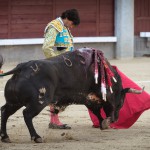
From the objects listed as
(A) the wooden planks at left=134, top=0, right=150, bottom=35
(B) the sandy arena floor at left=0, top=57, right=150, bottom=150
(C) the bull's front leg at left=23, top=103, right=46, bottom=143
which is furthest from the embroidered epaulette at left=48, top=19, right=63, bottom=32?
(A) the wooden planks at left=134, top=0, right=150, bottom=35

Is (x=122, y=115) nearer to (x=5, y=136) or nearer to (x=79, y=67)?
(x=79, y=67)

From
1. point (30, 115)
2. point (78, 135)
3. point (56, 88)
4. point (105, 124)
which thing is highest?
point (56, 88)

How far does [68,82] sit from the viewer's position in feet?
22.0

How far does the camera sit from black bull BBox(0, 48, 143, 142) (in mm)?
6348

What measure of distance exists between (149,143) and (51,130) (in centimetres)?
136

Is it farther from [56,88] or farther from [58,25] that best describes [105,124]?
[58,25]

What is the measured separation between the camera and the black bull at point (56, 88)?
20.8 feet

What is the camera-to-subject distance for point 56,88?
6574 millimetres

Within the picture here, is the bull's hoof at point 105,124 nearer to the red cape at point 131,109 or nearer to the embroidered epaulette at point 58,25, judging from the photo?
the red cape at point 131,109

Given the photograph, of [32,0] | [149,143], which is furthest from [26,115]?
[32,0]

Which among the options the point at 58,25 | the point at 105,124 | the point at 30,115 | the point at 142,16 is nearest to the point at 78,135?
the point at 105,124

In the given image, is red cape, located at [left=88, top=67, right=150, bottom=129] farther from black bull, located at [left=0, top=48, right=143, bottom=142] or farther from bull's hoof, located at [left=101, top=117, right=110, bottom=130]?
bull's hoof, located at [left=101, top=117, right=110, bottom=130]

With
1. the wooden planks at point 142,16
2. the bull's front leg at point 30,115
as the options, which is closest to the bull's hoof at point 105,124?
the bull's front leg at point 30,115

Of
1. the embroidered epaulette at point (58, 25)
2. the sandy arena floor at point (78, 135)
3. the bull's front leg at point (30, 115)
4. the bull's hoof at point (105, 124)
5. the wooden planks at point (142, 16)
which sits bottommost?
Answer: the sandy arena floor at point (78, 135)
